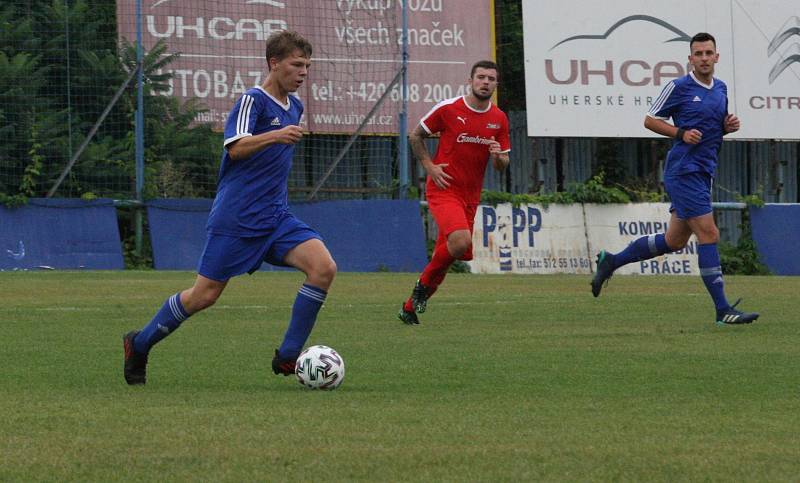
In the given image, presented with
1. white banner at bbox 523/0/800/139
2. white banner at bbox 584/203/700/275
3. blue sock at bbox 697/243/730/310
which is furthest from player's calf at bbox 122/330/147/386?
white banner at bbox 523/0/800/139

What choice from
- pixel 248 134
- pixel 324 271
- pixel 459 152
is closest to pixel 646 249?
pixel 459 152

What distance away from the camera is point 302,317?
7.56 meters

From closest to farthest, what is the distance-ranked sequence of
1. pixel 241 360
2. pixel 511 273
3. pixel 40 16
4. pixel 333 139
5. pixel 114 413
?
pixel 114 413, pixel 241 360, pixel 511 273, pixel 40 16, pixel 333 139

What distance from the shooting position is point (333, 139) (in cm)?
2745

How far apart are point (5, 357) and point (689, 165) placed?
18.4ft

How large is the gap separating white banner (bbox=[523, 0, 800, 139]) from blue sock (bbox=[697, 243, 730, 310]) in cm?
1566

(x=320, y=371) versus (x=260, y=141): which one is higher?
(x=260, y=141)

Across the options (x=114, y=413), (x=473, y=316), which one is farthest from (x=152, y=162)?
(x=114, y=413)

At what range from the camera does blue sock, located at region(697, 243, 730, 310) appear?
11.3m

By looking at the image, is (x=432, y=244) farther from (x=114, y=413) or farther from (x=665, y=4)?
(x=114, y=413)

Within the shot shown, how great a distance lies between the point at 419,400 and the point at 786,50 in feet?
79.6

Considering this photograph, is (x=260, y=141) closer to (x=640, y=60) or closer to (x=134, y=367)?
(x=134, y=367)

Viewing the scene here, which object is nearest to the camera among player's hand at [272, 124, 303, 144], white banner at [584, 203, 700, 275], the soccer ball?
the soccer ball

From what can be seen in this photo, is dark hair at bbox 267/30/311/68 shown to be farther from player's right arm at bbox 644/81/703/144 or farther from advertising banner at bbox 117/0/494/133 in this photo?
→ advertising banner at bbox 117/0/494/133
